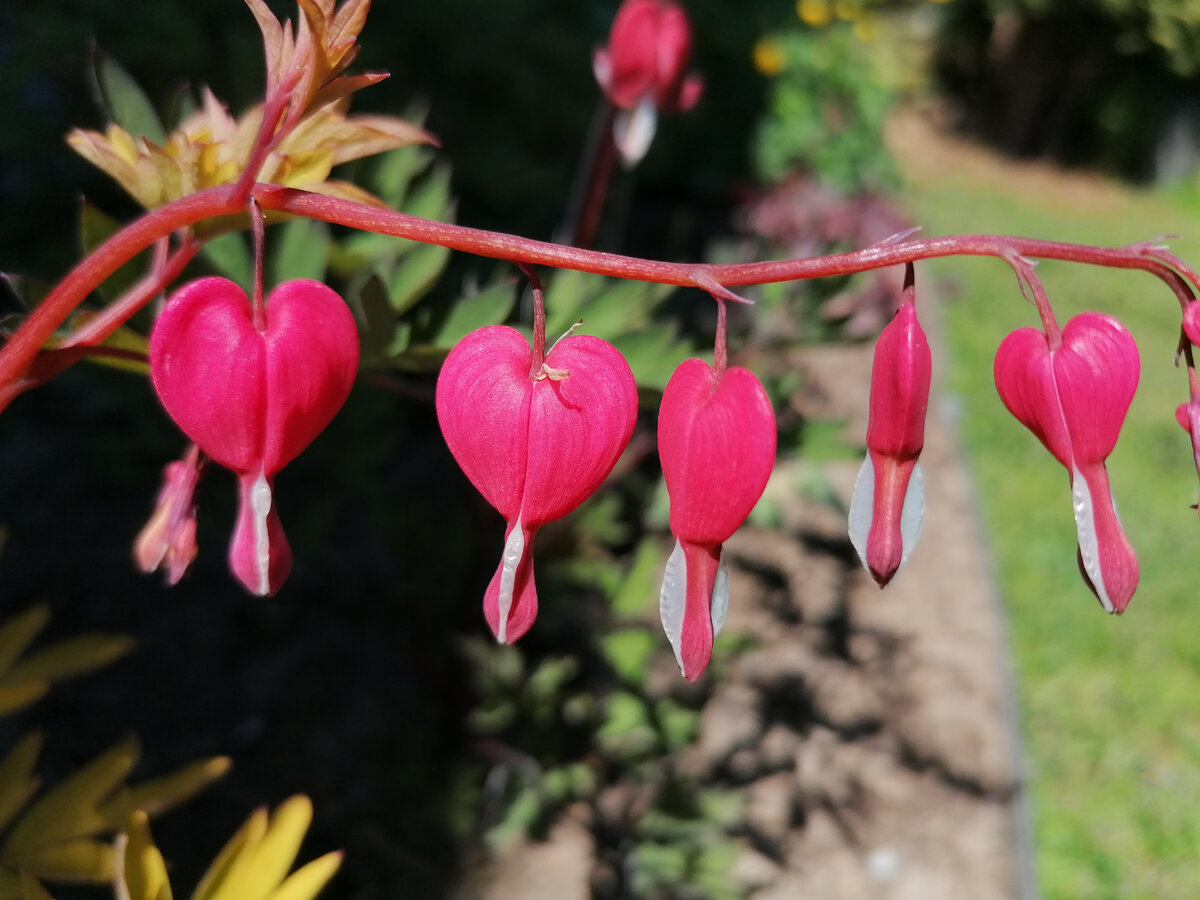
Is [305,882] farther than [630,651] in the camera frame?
No

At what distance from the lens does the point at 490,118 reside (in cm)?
242

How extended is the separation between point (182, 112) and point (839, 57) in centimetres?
400

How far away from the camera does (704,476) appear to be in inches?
16.3

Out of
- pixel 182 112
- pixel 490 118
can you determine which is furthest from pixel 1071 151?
pixel 182 112

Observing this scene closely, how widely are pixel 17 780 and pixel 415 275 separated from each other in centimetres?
50

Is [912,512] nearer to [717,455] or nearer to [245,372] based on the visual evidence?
[717,455]

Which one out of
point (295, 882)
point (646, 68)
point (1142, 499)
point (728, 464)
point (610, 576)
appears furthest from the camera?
point (1142, 499)

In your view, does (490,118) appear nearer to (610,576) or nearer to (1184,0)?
(610,576)

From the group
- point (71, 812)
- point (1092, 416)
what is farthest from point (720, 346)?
point (71, 812)

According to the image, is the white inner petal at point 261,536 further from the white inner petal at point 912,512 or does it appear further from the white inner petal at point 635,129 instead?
the white inner petal at point 635,129

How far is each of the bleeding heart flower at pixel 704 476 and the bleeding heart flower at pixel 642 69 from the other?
2.55 feet

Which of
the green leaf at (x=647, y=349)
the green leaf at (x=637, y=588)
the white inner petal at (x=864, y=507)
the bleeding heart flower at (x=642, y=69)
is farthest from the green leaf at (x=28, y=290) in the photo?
the green leaf at (x=637, y=588)

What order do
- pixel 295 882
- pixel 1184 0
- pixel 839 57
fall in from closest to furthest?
pixel 295 882 → pixel 839 57 → pixel 1184 0

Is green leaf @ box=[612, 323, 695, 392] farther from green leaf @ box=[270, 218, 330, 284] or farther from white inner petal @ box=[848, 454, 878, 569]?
white inner petal @ box=[848, 454, 878, 569]
